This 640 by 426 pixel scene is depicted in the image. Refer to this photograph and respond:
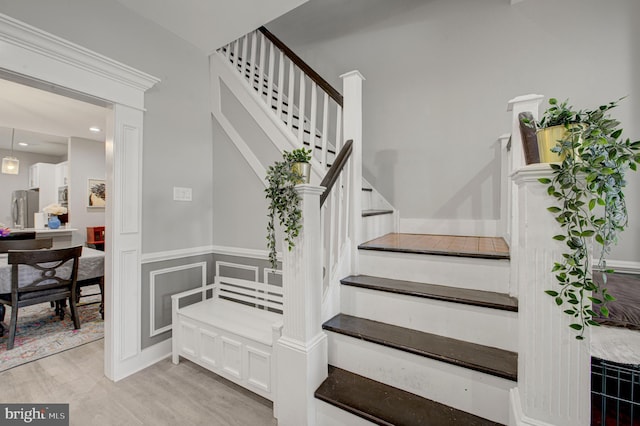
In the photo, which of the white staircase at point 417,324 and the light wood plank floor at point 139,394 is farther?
the light wood plank floor at point 139,394

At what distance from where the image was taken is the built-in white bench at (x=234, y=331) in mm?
1808

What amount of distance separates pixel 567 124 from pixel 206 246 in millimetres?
2843

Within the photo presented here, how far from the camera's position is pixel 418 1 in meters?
2.91

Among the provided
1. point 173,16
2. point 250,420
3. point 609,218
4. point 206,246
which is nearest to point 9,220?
point 206,246

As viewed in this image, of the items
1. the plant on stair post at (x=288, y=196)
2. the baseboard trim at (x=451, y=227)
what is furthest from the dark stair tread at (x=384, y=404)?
the baseboard trim at (x=451, y=227)

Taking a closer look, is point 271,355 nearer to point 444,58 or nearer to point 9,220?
point 444,58

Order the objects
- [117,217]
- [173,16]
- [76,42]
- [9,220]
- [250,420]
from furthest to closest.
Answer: [9,220] → [173,16] → [117,217] → [76,42] → [250,420]

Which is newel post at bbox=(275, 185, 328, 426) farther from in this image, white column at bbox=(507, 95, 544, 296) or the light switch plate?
the light switch plate

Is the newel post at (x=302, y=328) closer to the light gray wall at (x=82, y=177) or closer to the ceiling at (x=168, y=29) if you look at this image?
the ceiling at (x=168, y=29)

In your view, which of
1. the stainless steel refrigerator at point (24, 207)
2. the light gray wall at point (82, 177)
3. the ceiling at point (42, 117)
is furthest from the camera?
the stainless steel refrigerator at point (24, 207)

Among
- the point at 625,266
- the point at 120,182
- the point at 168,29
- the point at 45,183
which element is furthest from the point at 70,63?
the point at 45,183

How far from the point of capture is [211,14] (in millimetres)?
2277

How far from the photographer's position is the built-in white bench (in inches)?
71.2

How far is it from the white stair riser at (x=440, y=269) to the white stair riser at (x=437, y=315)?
225mm
